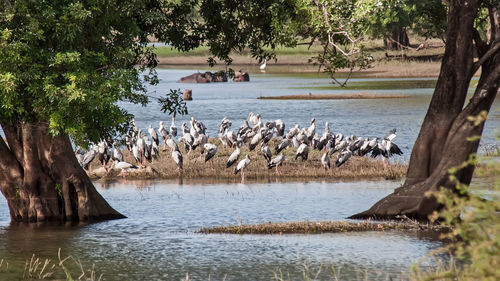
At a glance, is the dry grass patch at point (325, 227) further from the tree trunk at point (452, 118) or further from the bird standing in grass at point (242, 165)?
the bird standing in grass at point (242, 165)

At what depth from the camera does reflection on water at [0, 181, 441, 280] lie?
49.5 feet

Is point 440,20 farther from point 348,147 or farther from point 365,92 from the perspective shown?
point 365,92

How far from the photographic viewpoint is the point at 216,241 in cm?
1761

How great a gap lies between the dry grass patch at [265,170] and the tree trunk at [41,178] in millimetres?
8070

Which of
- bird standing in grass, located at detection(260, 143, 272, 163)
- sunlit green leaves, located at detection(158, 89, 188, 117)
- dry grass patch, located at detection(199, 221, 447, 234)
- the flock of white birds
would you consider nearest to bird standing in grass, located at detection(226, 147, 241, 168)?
the flock of white birds

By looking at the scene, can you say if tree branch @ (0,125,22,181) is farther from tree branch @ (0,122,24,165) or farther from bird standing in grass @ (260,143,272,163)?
bird standing in grass @ (260,143,272,163)

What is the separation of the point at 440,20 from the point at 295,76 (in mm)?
65151

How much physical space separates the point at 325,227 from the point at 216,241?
238 cm

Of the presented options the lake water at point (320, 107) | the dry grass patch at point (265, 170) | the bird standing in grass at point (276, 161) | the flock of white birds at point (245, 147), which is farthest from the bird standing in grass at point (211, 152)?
the lake water at point (320, 107)

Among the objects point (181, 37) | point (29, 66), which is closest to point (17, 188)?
point (29, 66)

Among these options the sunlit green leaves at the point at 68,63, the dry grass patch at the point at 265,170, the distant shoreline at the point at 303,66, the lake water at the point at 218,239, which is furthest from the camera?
the distant shoreline at the point at 303,66

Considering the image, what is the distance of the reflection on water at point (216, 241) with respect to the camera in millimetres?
15078

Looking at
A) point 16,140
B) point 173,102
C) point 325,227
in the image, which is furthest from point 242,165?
point 16,140

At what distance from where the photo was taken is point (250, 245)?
16984mm
